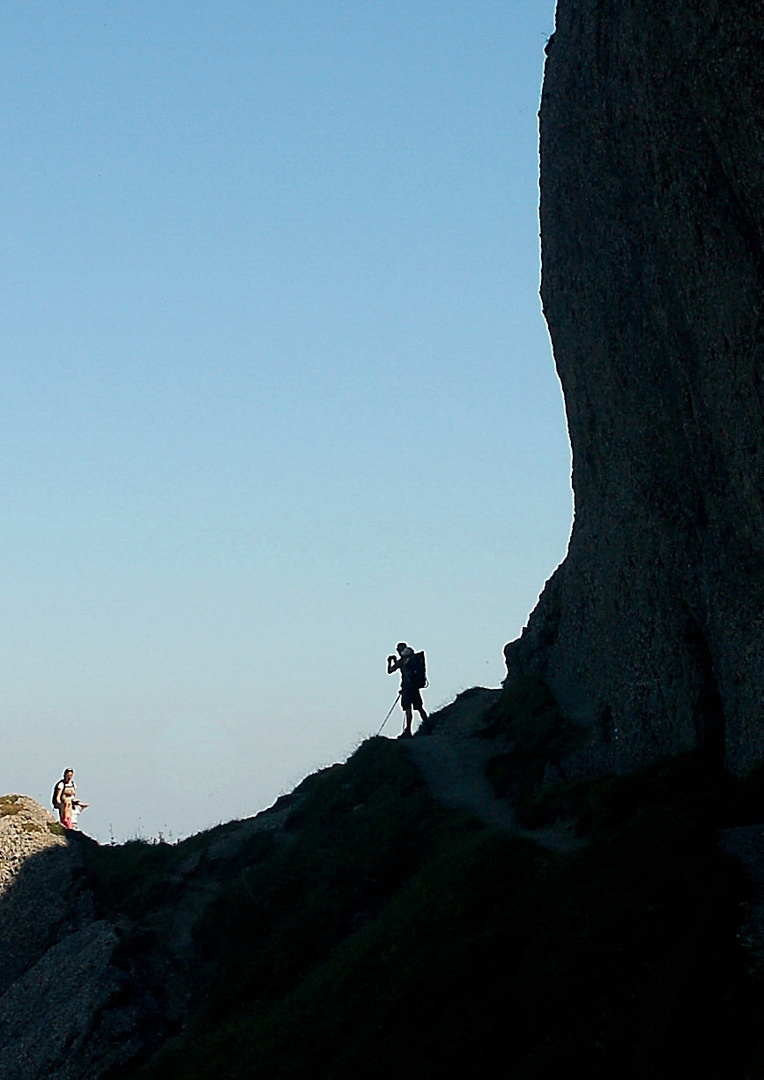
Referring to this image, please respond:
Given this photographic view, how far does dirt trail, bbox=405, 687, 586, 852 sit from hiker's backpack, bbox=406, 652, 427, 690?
65.0 inches

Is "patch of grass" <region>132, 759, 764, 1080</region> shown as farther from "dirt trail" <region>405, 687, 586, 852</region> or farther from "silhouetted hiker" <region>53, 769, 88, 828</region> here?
"silhouetted hiker" <region>53, 769, 88, 828</region>

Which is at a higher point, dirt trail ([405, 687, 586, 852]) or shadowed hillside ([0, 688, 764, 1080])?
dirt trail ([405, 687, 586, 852])

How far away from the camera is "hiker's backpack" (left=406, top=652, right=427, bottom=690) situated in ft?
156

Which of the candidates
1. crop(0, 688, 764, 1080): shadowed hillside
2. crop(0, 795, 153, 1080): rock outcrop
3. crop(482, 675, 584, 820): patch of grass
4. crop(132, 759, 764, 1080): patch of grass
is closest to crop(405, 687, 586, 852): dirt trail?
crop(0, 688, 764, 1080): shadowed hillside

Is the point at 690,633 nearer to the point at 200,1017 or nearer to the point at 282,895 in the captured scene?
the point at 282,895

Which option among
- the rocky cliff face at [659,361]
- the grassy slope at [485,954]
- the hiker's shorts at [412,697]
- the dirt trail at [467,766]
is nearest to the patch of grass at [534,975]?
the grassy slope at [485,954]

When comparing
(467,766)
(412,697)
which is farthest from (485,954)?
A: (412,697)

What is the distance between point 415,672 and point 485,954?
919 inches

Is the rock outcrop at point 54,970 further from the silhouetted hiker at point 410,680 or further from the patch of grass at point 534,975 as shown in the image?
the silhouetted hiker at point 410,680

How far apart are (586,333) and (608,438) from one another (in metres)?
3.62

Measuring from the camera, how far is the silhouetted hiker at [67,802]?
45.1 m

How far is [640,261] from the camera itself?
33.5 meters

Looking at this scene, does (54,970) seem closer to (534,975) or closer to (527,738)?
(527,738)

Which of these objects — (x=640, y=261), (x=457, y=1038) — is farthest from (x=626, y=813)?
(x=640, y=261)
